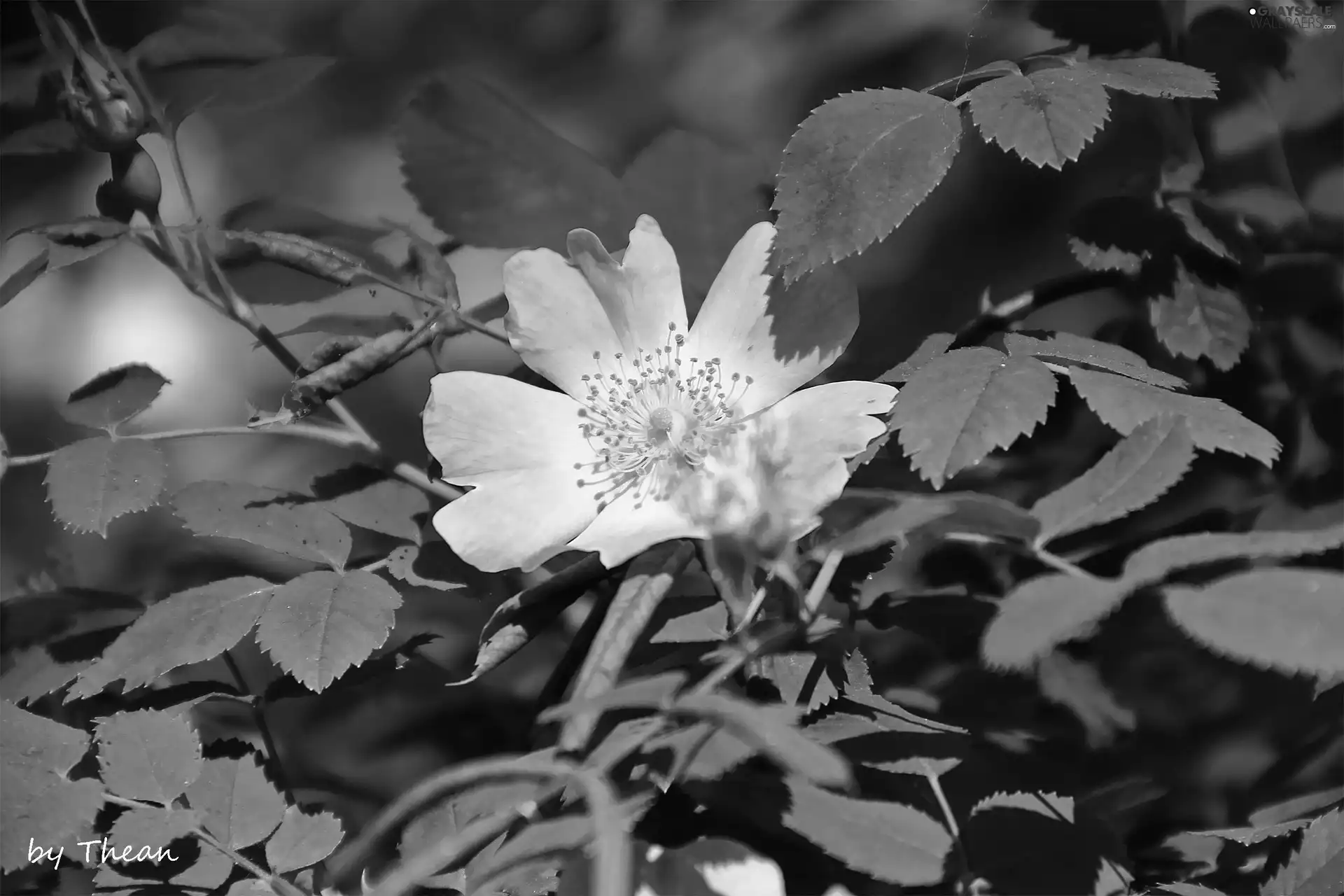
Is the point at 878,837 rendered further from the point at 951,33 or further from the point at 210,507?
the point at 951,33

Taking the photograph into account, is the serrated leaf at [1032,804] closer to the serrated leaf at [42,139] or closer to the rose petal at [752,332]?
the rose petal at [752,332]

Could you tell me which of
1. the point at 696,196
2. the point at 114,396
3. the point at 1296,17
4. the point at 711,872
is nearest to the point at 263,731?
the point at 114,396

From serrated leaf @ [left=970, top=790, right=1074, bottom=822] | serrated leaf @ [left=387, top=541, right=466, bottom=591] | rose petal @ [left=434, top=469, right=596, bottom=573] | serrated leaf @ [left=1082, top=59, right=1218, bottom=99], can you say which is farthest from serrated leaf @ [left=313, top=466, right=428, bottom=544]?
serrated leaf @ [left=1082, top=59, right=1218, bottom=99]

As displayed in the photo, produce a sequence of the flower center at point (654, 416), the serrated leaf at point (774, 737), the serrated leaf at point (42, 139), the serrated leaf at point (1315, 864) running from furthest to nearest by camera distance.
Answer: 1. the serrated leaf at point (42, 139)
2. the flower center at point (654, 416)
3. the serrated leaf at point (1315, 864)
4. the serrated leaf at point (774, 737)

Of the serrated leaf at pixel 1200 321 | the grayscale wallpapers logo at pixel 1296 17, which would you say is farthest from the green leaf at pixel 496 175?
the grayscale wallpapers logo at pixel 1296 17

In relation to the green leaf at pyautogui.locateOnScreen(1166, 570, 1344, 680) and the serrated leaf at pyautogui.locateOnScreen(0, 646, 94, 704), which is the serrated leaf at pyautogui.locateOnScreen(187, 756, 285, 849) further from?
the green leaf at pyautogui.locateOnScreen(1166, 570, 1344, 680)
